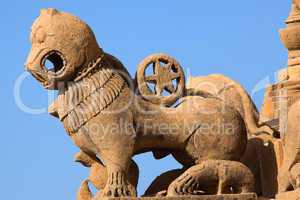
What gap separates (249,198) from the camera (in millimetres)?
18391

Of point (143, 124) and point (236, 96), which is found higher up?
point (236, 96)

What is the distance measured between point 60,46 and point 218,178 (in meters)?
3.04

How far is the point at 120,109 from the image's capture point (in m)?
18.5

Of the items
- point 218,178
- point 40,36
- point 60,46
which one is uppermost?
point 40,36

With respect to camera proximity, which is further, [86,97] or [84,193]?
[84,193]

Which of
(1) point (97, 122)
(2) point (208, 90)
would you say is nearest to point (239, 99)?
(2) point (208, 90)

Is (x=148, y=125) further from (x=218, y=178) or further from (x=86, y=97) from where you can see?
(x=218, y=178)

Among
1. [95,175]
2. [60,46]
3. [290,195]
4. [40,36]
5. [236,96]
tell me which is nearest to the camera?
[290,195]

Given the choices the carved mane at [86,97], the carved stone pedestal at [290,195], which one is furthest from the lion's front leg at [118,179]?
the carved stone pedestal at [290,195]

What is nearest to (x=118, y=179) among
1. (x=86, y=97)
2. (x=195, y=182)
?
(x=195, y=182)

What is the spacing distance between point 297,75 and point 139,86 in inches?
154

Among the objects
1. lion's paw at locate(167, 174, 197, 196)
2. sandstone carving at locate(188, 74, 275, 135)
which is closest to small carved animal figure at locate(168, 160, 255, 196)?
lion's paw at locate(167, 174, 197, 196)

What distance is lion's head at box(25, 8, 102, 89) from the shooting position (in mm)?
Answer: 18359

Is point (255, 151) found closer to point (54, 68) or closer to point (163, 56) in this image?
point (163, 56)
